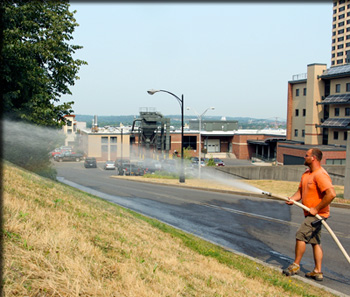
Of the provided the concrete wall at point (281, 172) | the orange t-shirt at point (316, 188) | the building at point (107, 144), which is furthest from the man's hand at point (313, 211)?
the building at point (107, 144)

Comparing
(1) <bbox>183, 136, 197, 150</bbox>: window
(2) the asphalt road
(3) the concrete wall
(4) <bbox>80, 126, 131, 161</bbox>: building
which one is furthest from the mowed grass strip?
(1) <bbox>183, 136, 197, 150</bbox>: window

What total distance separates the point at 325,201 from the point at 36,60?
47.6ft

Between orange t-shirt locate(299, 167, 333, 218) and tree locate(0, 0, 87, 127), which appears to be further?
tree locate(0, 0, 87, 127)

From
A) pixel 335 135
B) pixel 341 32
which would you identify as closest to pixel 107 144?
pixel 335 135

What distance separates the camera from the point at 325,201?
6.44 m

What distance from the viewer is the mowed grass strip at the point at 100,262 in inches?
165

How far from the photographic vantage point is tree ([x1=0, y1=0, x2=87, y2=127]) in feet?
47.4

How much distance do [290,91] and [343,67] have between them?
9.53 metres

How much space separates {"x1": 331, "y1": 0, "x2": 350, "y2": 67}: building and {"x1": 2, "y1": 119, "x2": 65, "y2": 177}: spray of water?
97084mm

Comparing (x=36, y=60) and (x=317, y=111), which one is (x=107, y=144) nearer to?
(x=317, y=111)

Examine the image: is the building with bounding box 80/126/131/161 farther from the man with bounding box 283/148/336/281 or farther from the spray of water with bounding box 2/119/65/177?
the man with bounding box 283/148/336/281

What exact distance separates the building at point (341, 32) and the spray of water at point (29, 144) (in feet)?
319

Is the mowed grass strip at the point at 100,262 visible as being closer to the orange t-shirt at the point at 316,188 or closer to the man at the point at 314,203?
the man at the point at 314,203

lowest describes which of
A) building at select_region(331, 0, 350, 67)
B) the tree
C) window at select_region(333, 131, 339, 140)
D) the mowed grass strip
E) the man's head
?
the mowed grass strip
